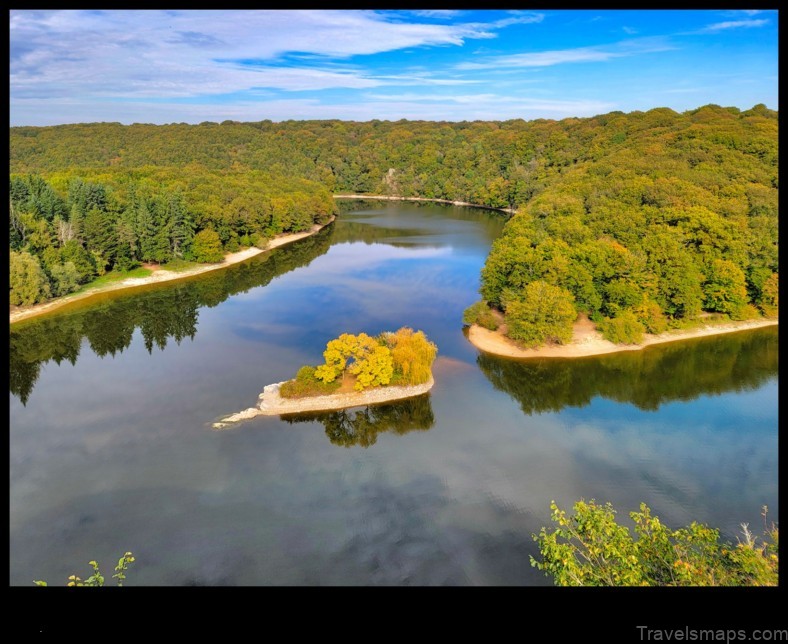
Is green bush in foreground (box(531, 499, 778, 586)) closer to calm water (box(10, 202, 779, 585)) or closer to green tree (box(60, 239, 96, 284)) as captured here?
calm water (box(10, 202, 779, 585))

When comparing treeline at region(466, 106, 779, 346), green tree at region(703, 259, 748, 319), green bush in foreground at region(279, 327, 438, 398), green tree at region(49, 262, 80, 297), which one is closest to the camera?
green bush in foreground at region(279, 327, 438, 398)

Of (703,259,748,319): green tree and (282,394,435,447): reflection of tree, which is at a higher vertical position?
(703,259,748,319): green tree

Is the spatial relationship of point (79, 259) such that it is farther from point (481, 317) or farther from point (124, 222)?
point (481, 317)

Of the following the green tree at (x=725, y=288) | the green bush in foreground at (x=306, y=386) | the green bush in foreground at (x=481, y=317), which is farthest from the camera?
the green tree at (x=725, y=288)

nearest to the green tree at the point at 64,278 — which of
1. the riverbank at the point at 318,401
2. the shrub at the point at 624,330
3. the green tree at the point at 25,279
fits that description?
the green tree at the point at 25,279

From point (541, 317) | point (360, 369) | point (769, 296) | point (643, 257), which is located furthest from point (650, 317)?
point (360, 369)

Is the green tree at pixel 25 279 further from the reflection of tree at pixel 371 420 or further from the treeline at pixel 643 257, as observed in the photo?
the treeline at pixel 643 257

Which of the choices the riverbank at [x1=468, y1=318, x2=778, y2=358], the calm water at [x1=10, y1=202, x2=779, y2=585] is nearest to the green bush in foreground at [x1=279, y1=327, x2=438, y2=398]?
the calm water at [x1=10, y1=202, x2=779, y2=585]
